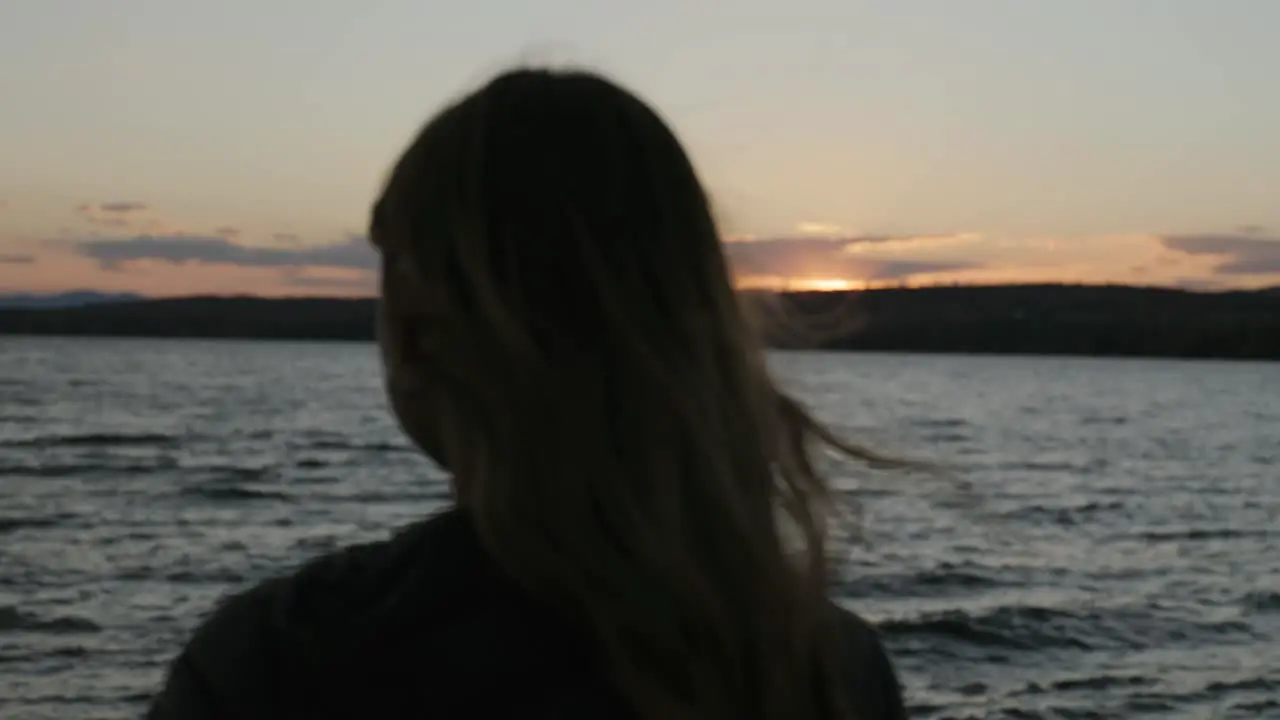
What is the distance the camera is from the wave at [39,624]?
11.8 meters

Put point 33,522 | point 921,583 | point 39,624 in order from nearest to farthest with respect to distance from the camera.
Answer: point 39,624 < point 921,583 < point 33,522

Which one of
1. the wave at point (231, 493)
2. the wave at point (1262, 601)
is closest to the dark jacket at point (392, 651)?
the wave at point (1262, 601)

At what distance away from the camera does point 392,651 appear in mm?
1432

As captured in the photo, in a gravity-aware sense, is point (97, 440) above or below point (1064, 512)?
below

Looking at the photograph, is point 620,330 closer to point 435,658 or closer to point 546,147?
point 546,147

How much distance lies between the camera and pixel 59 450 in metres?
27.5

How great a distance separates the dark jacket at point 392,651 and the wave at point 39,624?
36.0ft

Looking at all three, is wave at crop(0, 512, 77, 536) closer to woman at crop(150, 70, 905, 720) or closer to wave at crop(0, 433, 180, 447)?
Answer: wave at crop(0, 433, 180, 447)

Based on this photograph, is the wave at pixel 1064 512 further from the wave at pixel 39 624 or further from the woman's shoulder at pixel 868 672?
the woman's shoulder at pixel 868 672

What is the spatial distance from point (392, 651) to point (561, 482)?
8.6 inches

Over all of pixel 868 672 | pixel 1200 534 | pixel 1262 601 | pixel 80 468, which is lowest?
pixel 80 468

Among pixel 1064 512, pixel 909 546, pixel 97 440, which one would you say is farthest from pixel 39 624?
pixel 97 440

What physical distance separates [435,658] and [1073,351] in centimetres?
12952

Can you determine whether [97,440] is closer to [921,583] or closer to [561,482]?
[921,583]
